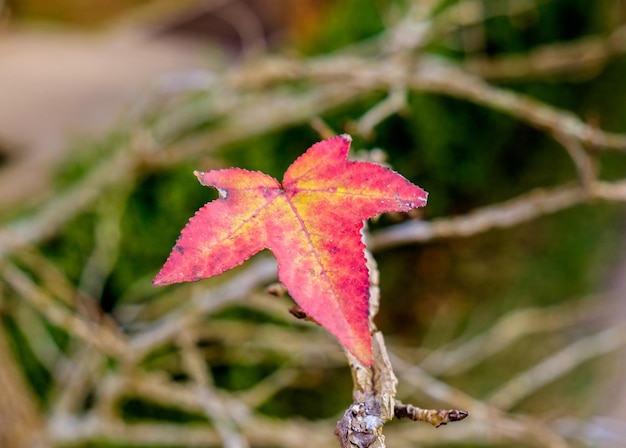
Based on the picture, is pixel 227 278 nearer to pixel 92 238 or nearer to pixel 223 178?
pixel 92 238

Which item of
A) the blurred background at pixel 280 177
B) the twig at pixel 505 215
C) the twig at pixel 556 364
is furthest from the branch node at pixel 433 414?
the twig at pixel 556 364

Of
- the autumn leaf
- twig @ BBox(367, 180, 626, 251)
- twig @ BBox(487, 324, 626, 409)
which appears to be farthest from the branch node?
twig @ BBox(487, 324, 626, 409)

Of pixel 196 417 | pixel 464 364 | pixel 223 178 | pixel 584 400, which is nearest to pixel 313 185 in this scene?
pixel 223 178

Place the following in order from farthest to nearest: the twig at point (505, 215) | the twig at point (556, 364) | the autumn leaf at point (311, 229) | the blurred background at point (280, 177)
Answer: the twig at point (556, 364) → the blurred background at point (280, 177) → the twig at point (505, 215) → the autumn leaf at point (311, 229)

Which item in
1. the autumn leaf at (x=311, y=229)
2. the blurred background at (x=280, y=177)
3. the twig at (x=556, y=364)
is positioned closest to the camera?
the autumn leaf at (x=311, y=229)

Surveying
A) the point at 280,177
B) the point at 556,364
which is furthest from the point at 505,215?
the point at 280,177

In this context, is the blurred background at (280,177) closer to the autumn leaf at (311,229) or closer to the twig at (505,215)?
the twig at (505,215)
